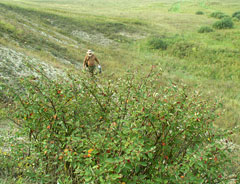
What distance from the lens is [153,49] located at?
22.5 meters

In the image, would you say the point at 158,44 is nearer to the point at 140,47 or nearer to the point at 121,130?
the point at 140,47

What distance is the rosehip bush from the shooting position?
2.05m

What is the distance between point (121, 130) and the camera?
233 centimetres

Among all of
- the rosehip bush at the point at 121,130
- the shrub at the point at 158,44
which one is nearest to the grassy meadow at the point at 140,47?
the shrub at the point at 158,44

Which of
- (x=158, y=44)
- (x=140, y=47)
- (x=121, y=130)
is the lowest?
(x=140, y=47)

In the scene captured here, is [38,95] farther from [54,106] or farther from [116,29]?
[116,29]

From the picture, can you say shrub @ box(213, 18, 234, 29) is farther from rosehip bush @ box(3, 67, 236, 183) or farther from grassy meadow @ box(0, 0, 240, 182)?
rosehip bush @ box(3, 67, 236, 183)

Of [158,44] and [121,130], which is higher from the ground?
[121,130]

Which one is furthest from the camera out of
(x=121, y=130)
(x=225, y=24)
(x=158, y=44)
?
(x=225, y=24)

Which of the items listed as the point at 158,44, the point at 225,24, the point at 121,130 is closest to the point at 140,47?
the point at 158,44

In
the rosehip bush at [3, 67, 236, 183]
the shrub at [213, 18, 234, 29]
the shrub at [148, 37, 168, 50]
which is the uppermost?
the shrub at [213, 18, 234, 29]

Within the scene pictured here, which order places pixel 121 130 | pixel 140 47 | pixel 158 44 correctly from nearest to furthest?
pixel 121 130, pixel 158 44, pixel 140 47

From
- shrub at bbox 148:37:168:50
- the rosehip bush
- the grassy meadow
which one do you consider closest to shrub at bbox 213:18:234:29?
the grassy meadow

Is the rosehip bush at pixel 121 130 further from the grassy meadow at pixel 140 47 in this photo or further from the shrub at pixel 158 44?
the shrub at pixel 158 44
